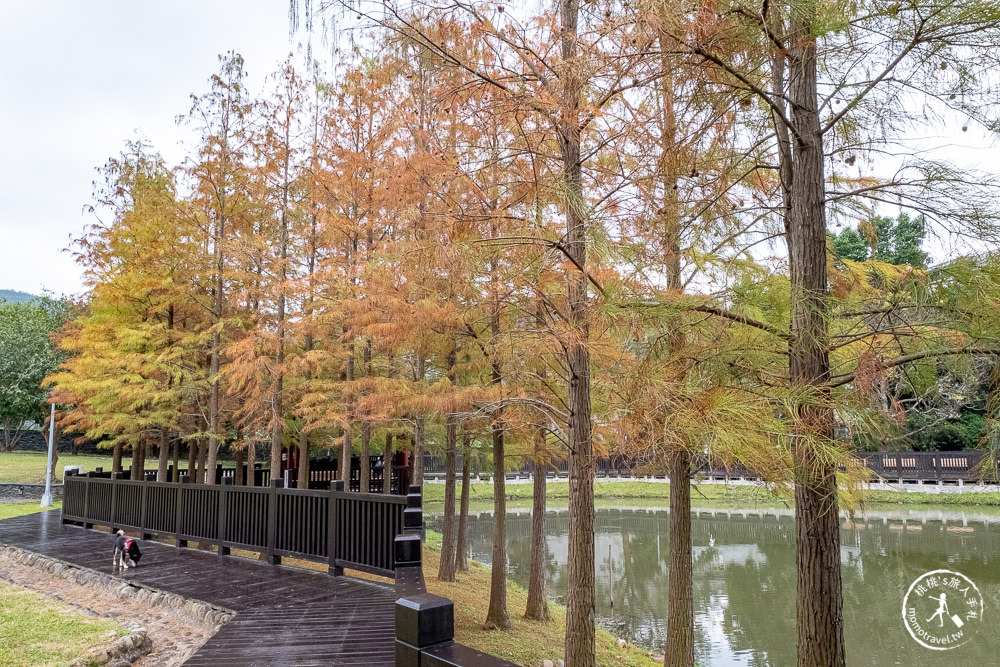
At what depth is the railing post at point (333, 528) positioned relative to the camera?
22.0 ft

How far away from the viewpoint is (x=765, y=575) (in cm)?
1469

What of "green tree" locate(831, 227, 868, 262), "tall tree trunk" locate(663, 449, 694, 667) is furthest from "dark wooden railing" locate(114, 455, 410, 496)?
"green tree" locate(831, 227, 868, 262)

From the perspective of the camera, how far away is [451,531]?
11234 millimetres

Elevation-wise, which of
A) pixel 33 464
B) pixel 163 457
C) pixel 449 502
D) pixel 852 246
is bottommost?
pixel 33 464

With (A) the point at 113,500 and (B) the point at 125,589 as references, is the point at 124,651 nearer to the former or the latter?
(B) the point at 125,589

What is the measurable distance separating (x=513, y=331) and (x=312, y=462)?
1685 cm

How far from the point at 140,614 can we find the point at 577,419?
4.94 m

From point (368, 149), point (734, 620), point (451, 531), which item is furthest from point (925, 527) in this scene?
point (368, 149)

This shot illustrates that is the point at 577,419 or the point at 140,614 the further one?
the point at 140,614

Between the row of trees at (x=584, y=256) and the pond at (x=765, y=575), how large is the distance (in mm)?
2182

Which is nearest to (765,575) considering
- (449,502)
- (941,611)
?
(941,611)

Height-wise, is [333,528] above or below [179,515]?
above

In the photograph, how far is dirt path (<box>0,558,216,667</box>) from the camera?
5.21 meters

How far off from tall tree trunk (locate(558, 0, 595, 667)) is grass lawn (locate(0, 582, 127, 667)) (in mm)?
4030
